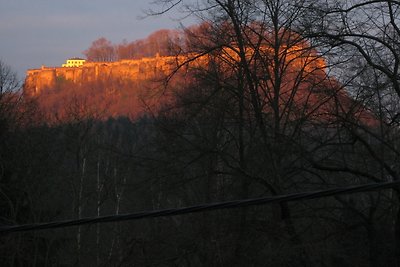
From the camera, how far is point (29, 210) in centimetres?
2105

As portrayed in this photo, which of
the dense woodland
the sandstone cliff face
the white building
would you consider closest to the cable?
the dense woodland

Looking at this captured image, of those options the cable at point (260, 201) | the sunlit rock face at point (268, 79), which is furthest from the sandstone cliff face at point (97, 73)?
the cable at point (260, 201)

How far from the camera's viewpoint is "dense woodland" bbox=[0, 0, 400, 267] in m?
12.0

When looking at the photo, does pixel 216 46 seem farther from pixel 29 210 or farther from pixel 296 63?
pixel 29 210

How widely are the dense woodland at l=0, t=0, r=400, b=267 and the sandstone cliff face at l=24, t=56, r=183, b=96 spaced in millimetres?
541

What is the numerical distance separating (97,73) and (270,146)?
25.5 meters

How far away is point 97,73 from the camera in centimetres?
3738

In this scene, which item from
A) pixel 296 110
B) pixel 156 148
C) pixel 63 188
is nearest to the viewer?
pixel 296 110

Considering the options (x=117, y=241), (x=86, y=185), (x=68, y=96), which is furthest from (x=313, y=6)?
(x=68, y=96)

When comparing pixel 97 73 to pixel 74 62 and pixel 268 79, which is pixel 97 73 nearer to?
pixel 74 62

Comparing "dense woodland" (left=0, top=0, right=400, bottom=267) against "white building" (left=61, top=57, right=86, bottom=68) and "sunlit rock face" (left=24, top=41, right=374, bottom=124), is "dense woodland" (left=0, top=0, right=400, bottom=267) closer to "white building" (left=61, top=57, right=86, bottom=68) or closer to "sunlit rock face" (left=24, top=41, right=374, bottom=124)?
"sunlit rock face" (left=24, top=41, right=374, bottom=124)

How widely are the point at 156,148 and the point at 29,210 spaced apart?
7.80 m

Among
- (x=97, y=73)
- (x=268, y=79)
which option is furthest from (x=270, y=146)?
(x=97, y=73)

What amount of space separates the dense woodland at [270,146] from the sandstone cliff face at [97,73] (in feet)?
1.78
